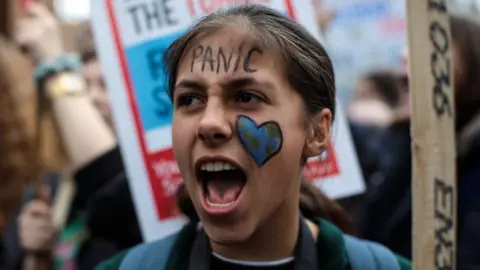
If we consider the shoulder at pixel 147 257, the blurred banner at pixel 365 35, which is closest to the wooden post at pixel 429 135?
the shoulder at pixel 147 257

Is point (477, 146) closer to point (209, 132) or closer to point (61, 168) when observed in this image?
point (209, 132)

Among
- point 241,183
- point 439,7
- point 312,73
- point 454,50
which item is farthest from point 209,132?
point 454,50

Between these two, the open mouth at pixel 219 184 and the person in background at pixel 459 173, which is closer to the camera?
the open mouth at pixel 219 184

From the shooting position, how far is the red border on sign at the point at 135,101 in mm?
2594

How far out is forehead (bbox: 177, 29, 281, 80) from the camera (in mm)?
1933

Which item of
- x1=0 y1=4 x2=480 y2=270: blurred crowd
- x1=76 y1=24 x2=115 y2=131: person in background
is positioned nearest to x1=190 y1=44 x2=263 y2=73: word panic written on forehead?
x1=0 y1=4 x2=480 y2=270: blurred crowd

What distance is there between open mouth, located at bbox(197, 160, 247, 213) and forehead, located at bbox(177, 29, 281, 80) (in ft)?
0.64

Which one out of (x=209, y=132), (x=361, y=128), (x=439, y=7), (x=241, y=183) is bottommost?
(x=361, y=128)

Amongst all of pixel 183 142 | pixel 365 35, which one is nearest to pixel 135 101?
pixel 183 142

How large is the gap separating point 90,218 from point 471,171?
127 centimetres

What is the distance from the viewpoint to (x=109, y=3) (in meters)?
2.68

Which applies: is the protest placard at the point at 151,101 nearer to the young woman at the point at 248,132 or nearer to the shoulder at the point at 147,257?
the shoulder at the point at 147,257

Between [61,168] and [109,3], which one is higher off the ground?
[109,3]

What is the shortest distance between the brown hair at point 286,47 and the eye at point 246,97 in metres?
0.08
